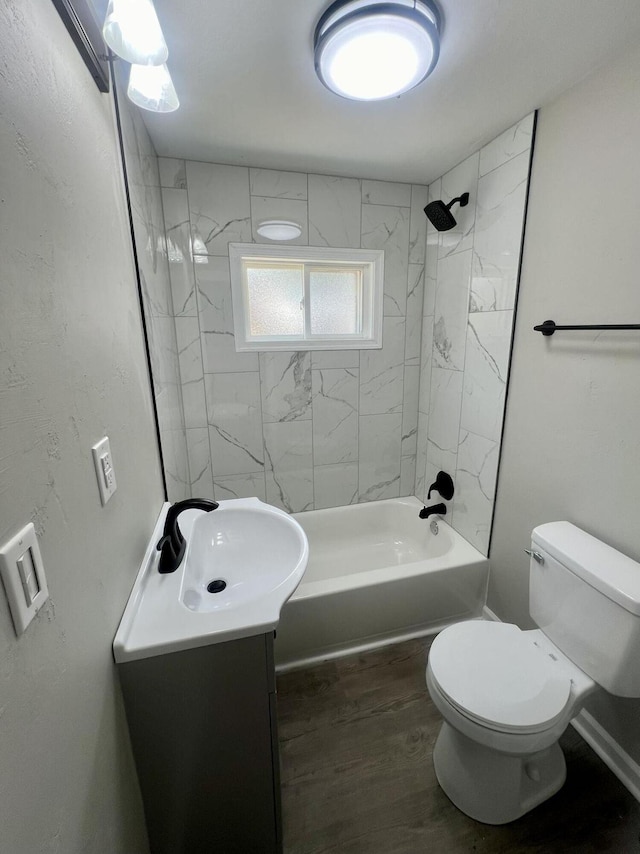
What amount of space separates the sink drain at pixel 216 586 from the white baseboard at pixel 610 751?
5.10ft

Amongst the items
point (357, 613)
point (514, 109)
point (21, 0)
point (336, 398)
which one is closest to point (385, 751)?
point (357, 613)

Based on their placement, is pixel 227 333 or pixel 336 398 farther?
pixel 336 398

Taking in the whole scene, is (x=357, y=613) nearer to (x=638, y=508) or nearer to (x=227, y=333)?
(x=638, y=508)

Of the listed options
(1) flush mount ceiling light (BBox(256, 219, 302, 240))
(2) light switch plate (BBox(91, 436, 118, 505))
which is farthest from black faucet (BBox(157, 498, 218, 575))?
(1) flush mount ceiling light (BBox(256, 219, 302, 240))

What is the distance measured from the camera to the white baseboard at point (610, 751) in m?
1.29

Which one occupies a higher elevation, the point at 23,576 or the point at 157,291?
the point at 157,291

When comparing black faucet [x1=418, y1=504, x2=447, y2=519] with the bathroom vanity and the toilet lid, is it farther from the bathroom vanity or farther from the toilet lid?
the bathroom vanity

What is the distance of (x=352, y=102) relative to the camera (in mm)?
1425

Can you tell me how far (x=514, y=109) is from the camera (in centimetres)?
148

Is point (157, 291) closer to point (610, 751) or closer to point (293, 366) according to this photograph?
point (293, 366)

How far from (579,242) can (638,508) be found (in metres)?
0.97

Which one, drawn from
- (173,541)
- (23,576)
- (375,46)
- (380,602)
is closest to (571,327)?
(375,46)

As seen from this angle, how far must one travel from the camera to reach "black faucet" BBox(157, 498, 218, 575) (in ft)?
3.59

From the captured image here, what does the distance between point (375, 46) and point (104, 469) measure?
140 cm
